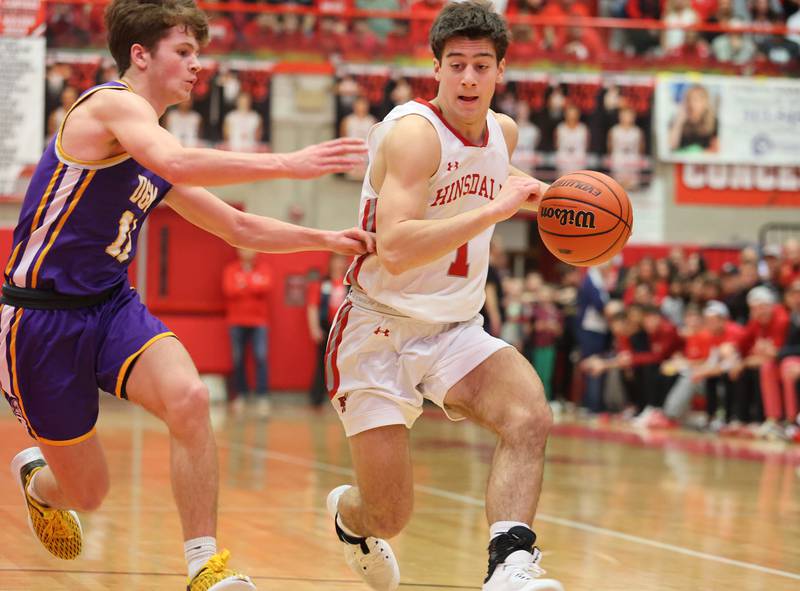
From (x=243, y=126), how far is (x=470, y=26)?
13738 millimetres

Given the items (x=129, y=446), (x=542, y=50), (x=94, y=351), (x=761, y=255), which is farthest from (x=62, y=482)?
(x=542, y=50)

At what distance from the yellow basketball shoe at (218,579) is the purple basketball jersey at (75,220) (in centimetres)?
108

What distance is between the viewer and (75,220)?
15.4 ft

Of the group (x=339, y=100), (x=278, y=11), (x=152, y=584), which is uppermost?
(x=278, y=11)

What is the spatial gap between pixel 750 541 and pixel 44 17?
13.5 m

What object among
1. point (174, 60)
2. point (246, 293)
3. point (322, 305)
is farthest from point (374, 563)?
point (246, 293)

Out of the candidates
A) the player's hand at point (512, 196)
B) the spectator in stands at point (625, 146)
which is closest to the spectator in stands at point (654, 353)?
the spectator in stands at point (625, 146)

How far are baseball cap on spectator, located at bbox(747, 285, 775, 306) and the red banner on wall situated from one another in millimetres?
5729

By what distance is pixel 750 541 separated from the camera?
22.9 ft

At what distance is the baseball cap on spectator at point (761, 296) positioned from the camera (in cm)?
1370

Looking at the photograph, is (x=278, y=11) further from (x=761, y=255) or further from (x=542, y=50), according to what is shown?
(x=761, y=255)

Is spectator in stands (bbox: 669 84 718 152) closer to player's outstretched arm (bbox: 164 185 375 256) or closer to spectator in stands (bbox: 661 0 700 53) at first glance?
spectator in stands (bbox: 661 0 700 53)

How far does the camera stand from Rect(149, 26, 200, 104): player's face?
477 cm

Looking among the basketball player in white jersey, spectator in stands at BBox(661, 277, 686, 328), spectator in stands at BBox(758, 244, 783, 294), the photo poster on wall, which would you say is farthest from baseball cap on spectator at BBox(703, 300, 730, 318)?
the basketball player in white jersey
